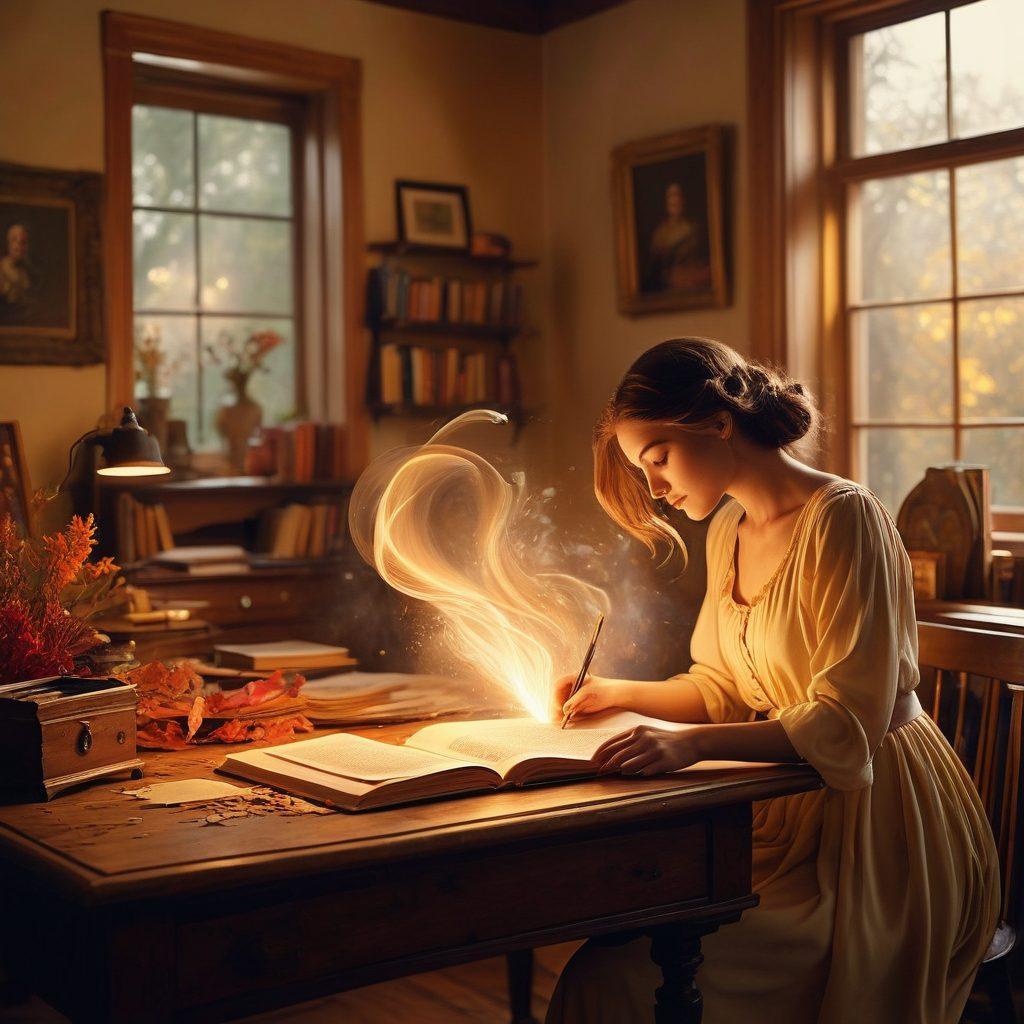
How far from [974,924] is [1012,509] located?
234 centimetres

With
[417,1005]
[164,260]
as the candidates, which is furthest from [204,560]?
[417,1005]

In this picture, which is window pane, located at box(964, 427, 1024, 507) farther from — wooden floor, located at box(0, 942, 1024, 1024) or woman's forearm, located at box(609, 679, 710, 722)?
woman's forearm, located at box(609, 679, 710, 722)

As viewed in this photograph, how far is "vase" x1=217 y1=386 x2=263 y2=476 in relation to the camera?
5.29 metres

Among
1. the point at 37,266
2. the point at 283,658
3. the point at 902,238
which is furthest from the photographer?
the point at 37,266

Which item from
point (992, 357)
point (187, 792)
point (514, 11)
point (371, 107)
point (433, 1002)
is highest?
point (514, 11)

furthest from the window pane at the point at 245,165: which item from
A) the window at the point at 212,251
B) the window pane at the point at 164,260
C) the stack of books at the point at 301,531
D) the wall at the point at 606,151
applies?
the stack of books at the point at 301,531

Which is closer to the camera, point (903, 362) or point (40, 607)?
point (40, 607)

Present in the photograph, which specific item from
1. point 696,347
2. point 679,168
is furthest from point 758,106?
point 696,347

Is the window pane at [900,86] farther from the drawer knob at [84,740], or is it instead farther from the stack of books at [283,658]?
the drawer knob at [84,740]

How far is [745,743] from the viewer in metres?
1.89

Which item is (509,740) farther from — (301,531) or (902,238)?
(301,531)

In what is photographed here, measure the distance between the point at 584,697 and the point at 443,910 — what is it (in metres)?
0.67

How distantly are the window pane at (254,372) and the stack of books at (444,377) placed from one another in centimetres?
45

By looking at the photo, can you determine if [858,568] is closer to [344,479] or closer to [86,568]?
[86,568]
